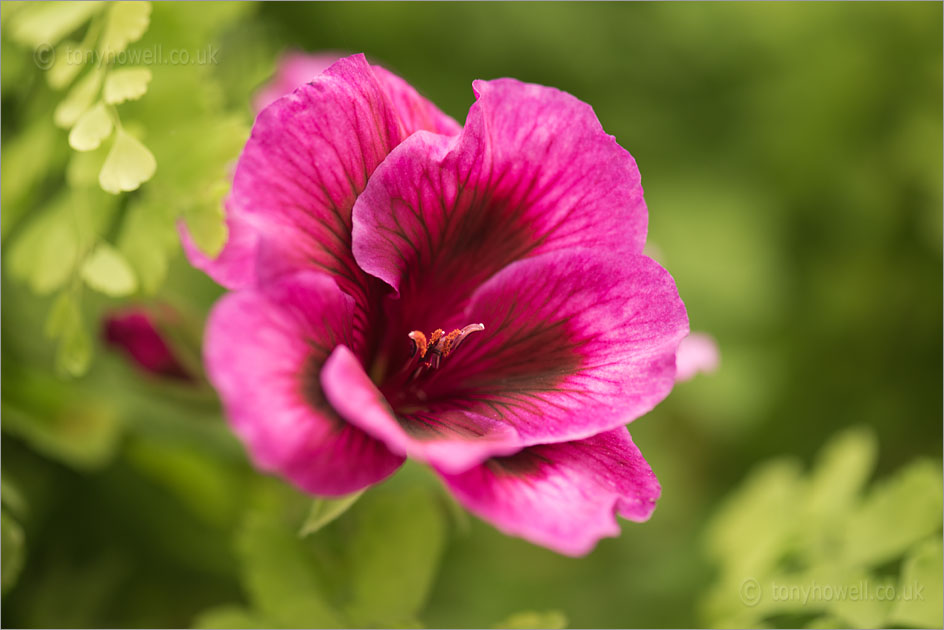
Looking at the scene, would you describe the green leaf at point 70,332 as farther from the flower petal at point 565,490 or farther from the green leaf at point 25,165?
the flower petal at point 565,490

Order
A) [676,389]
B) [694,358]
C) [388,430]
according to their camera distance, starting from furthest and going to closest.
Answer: [676,389] < [694,358] < [388,430]

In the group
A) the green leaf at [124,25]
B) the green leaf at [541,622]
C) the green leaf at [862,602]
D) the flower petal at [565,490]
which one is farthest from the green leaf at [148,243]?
the green leaf at [862,602]

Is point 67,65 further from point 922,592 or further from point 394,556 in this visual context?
point 922,592

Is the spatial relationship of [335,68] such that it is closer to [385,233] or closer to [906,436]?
[385,233]

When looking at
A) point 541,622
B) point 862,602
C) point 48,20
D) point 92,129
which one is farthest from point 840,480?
point 48,20

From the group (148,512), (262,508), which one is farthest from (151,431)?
(262,508)

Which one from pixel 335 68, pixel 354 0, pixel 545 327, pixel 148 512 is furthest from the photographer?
pixel 354 0
